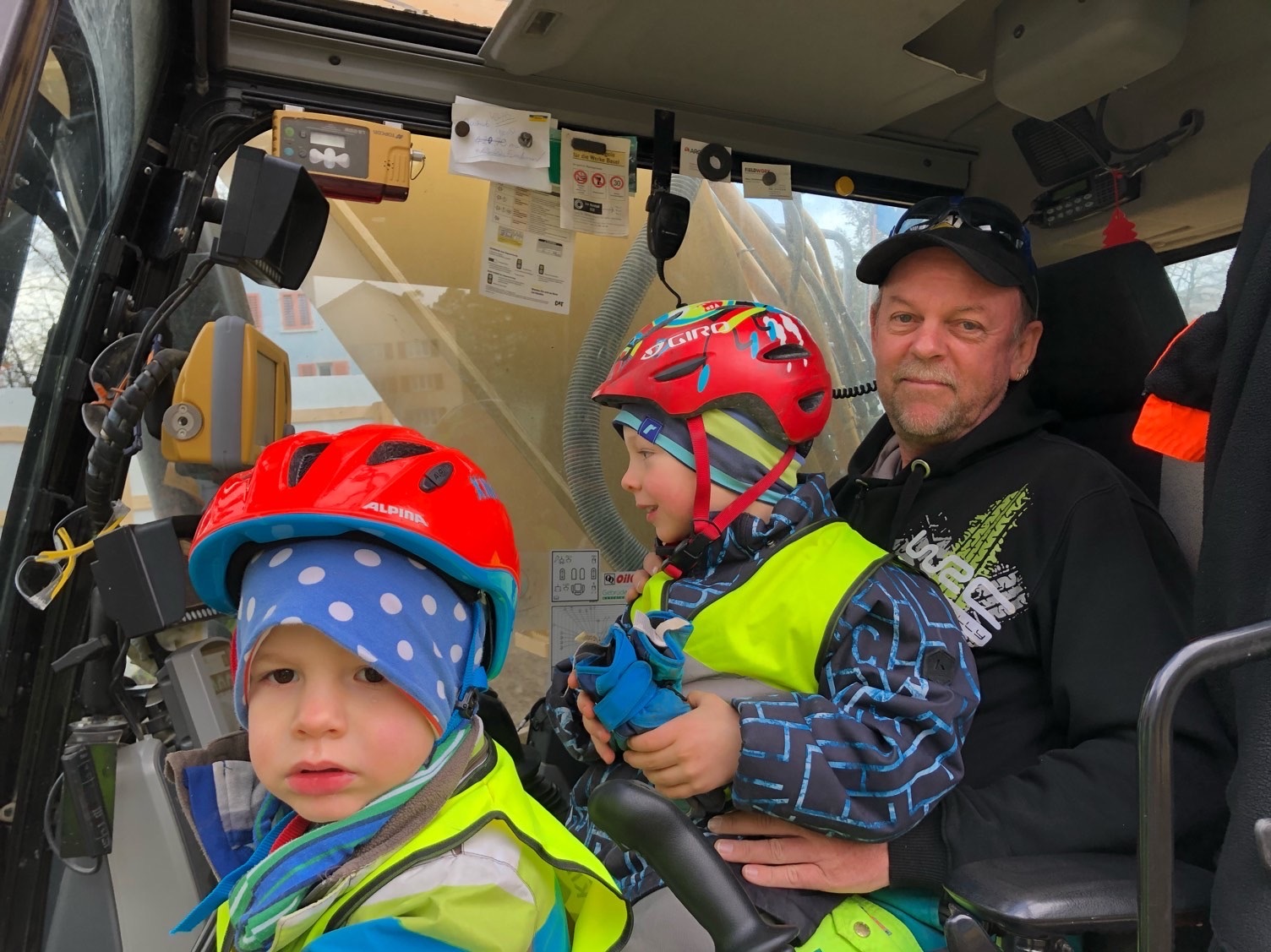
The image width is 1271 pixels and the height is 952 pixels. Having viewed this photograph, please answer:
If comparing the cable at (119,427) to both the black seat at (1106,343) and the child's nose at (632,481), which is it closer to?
the child's nose at (632,481)

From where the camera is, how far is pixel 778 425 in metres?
1.79

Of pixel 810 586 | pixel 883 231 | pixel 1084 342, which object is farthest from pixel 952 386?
pixel 883 231

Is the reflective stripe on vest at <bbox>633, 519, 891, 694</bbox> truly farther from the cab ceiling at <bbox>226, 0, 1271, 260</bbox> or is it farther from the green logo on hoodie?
the cab ceiling at <bbox>226, 0, 1271, 260</bbox>

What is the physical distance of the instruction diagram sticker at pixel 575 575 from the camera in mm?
2721

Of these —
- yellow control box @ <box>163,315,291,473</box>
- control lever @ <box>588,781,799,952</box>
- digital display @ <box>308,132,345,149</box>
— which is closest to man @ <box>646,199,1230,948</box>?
control lever @ <box>588,781,799,952</box>

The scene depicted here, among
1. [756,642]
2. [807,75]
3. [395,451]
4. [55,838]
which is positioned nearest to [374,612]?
[395,451]

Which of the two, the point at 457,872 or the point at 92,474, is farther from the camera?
the point at 92,474

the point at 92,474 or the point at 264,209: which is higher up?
the point at 264,209

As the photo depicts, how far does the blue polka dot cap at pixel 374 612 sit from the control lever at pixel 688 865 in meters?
0.29

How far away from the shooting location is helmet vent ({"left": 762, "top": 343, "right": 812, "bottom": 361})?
6.06 ft

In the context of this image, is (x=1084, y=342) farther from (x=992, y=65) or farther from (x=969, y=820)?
(x=969, y=820)

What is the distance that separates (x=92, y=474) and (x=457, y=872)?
3.35ft

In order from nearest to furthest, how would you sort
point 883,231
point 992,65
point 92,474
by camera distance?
point 92,474 < point 992,65 < point 883,231

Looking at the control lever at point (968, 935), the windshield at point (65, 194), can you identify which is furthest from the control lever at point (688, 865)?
the windshield at point (65, 194)
